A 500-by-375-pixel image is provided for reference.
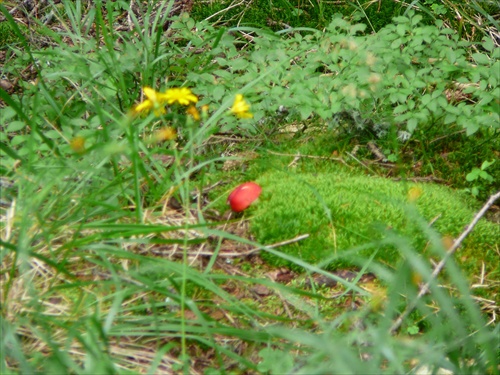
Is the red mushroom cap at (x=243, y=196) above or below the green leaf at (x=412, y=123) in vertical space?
below

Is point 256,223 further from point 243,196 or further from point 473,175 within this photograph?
point 473,175

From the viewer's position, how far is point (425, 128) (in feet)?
11.5

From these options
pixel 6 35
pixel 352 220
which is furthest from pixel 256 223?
pixel 6 35

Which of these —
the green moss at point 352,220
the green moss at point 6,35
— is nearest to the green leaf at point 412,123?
the green moss at point 352,220

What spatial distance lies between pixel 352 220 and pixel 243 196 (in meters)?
0.41

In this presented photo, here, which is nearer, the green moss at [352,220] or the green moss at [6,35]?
the green moss at [352,220]

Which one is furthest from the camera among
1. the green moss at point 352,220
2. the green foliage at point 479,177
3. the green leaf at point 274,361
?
the green foliage at point 479,177

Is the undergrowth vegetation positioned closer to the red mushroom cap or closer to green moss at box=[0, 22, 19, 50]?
the red mushroom cap

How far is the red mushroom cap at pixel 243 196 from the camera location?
9.53 feet

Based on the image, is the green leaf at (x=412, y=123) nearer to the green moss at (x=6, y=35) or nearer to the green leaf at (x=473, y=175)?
the green leaf at (x=473, y=175)

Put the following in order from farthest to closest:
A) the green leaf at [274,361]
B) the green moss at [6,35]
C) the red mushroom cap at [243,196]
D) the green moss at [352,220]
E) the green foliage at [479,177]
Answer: the green moss at [6,35] → the green foliage at [479,177] → the red mushroom cap at [243,196] → the green moss at [352,220] → the green leaf at [274,361]

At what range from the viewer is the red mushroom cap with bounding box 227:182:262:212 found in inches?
114

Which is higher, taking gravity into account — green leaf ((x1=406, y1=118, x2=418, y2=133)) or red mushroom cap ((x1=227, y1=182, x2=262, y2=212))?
green leaf ((x1=406, y1=118, x2=418, y2=133))

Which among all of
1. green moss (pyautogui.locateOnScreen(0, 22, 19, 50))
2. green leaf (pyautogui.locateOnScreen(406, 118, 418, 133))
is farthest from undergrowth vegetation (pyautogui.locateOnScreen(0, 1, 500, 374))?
green moss (pyautogui.locateOnScreen(0, 22, 19, 50))
